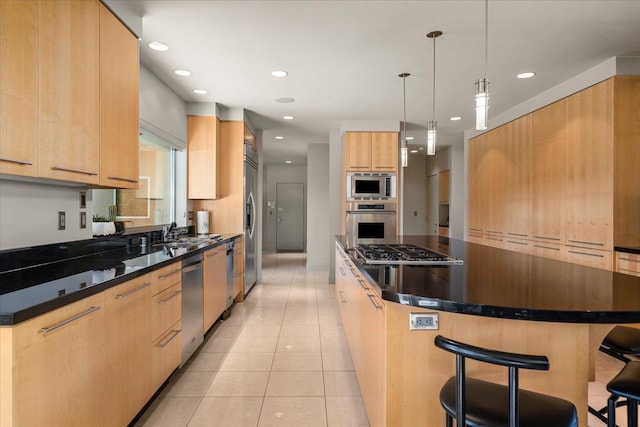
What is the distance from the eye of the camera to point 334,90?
4.31m

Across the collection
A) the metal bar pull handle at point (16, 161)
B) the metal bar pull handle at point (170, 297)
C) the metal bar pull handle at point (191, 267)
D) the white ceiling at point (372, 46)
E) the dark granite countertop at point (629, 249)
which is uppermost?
the white ceiling at point (372, 46)

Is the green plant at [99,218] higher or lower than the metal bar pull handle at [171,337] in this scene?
higher

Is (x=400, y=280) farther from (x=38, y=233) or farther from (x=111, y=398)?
(x=38, y=233)

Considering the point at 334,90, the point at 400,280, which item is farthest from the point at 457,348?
the point at 334,90

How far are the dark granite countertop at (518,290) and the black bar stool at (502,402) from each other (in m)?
0.14

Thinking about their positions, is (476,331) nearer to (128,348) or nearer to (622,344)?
(622,344)

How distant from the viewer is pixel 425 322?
1411 mm

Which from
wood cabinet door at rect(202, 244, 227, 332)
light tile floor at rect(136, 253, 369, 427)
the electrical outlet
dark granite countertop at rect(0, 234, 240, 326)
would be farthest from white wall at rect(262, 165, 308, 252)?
the electrical outlet

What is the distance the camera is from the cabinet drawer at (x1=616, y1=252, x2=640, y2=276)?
3.02 meters

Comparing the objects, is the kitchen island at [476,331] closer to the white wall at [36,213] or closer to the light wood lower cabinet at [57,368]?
the light wood lower cabinet at [57,368]

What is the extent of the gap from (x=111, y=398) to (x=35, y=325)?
2.20ft

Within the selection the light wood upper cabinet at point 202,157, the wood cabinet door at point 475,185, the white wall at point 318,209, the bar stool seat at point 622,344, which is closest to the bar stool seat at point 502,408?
the bar stool seat at point 622,344

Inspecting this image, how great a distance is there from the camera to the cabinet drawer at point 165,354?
7.16ft

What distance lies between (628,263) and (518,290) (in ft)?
8.51
